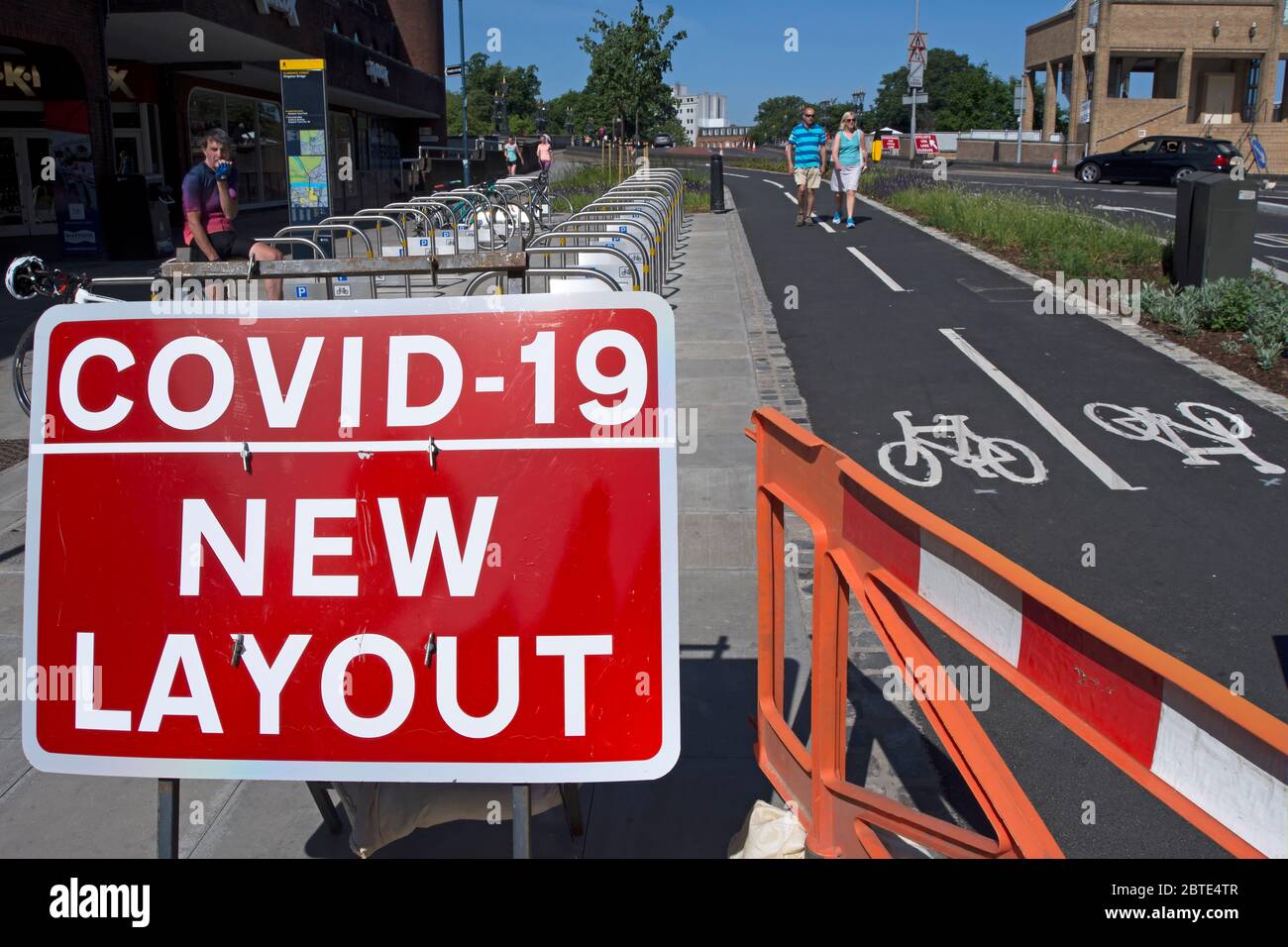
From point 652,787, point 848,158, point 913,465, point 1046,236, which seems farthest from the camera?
point 848,158

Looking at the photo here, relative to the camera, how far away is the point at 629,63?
35.3m

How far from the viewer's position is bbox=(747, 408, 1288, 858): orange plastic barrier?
173 cm

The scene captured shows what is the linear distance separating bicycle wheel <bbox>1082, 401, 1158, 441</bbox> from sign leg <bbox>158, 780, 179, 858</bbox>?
7136 mm

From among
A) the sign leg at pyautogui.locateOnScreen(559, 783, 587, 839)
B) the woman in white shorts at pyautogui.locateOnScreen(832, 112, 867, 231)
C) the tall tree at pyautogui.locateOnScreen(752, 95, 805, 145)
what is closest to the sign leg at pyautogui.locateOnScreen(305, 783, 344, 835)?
the sign leg at pyautogui.locateOnScreen(559, 783, 587, 839)

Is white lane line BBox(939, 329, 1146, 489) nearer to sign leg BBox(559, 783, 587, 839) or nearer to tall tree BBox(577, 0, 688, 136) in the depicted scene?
sign leg BBox(559, 783, 587, 839)

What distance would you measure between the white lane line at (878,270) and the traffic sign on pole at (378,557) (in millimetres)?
12461

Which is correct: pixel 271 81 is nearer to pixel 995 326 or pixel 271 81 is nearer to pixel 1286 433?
pixel 995 326

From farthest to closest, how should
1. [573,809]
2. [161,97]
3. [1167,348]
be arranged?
[161,97]
[1167,348]
[573,809]

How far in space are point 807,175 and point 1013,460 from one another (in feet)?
46.4

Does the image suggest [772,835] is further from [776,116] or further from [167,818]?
[776,116]

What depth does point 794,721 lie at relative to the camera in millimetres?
4215

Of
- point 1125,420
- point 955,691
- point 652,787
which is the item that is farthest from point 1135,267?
point 955,691

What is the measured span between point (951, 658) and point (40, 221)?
24.9 m
